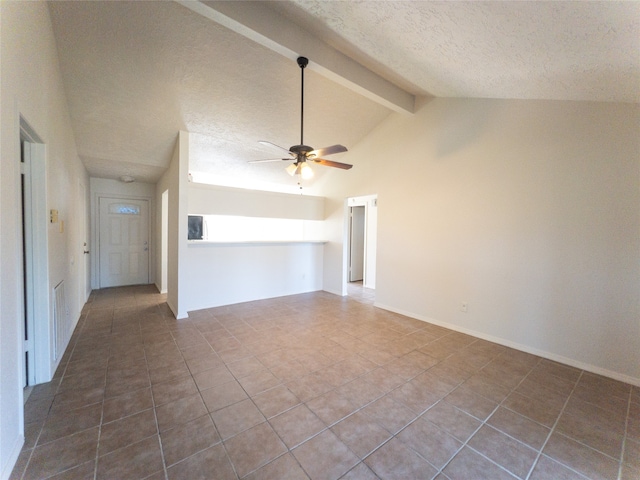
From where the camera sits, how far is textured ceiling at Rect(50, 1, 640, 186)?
1863mm

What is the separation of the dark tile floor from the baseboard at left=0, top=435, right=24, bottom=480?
44mm

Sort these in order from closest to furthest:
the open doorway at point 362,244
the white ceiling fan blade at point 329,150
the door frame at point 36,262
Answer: the door frame at point 36,262, the white ceiling fan blade at point 329,150, the open doorway at point 362,244

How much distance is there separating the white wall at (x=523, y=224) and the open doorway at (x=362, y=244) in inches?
81.0

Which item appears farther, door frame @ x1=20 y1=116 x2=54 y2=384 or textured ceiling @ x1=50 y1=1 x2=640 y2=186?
door frame @ x1=20 y1=116 x2=54 y2=384

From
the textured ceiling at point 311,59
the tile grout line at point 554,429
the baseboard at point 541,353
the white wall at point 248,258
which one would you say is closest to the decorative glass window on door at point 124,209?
the textured ceiling at point 311,59

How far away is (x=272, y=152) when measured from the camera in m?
4.82

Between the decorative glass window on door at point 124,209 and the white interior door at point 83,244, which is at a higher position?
the decorative glass window on door at point 124,209

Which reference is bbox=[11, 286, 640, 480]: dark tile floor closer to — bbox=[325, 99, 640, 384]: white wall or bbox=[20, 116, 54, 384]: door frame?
bbox=[20, 116, 54, 384]: door frame

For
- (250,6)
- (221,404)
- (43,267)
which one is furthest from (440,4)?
(43,267)

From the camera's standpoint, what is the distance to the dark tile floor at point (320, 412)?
4.88ft

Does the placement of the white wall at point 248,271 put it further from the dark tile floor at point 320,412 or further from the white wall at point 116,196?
the white wall at point 116,196

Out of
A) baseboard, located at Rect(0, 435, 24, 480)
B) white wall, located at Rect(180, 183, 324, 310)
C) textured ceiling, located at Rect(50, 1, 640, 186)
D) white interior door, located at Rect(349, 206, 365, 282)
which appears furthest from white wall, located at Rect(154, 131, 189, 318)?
white interior door, located at Rect(349, 206, 365, 282)

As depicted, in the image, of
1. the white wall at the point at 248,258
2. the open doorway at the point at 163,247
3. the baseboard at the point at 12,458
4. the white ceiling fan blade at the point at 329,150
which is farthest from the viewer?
the open doorway at the point at 163,247

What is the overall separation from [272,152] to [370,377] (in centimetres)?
400
